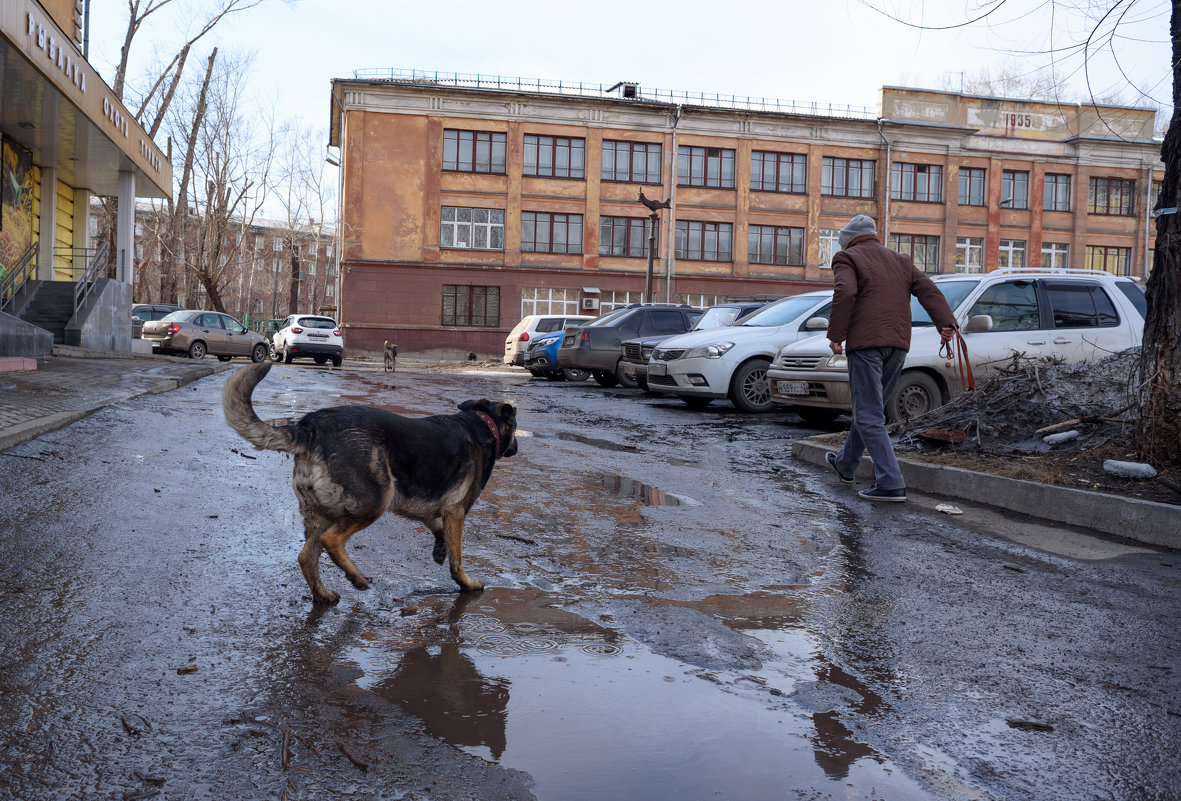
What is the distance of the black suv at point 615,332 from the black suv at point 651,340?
101cm

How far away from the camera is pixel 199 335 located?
92.6 ft

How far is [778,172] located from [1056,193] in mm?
15082

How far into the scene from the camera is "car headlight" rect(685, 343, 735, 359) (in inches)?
542

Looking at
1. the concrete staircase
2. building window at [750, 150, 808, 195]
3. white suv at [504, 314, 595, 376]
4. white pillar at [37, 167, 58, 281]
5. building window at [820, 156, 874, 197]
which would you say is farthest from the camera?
building window at [820, 156, 874, 197]

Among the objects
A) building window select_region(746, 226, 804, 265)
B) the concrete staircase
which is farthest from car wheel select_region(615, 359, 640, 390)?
building window select_region(746, 226, 804, 265)

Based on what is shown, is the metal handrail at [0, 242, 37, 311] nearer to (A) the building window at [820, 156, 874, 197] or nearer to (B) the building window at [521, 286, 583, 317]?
(B) the building window at [521, 286, 583, 317]

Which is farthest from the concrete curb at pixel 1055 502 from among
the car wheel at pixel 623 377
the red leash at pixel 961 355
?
the car wheel at pixel 623 377

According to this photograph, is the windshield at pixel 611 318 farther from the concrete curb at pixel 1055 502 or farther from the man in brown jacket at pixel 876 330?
the man in brown jacket at pixel 876 330

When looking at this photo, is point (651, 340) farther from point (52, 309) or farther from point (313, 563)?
point (52, 309)

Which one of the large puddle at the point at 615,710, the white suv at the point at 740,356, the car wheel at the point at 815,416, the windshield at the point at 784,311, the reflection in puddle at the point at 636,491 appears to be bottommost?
the large puddle at the point at 615,710

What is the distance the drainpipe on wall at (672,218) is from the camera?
44844 millimetres

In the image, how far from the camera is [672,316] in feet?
65.3

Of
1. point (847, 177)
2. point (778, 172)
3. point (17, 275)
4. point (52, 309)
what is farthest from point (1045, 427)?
point (847, 177)

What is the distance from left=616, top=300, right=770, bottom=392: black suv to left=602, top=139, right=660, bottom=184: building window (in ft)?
91.8
